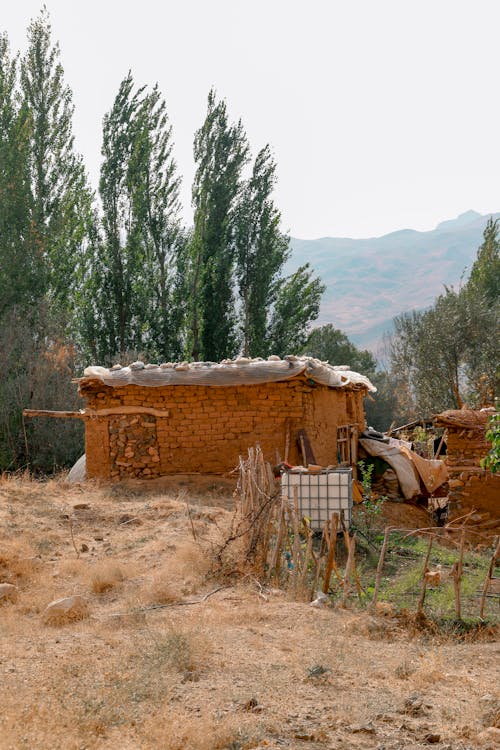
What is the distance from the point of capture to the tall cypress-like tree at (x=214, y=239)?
2345cm

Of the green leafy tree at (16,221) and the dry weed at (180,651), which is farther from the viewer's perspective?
the green leafy tree at (16,221)

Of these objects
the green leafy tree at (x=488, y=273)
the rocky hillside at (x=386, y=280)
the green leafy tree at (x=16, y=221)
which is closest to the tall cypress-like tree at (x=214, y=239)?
the green leafy tree at (x=16, y=221)

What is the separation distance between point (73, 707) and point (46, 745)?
0.42m

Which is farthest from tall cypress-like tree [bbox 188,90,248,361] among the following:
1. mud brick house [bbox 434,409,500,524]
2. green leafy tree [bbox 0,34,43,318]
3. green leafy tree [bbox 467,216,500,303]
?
mud brick house [bbox 434,409,500,524]

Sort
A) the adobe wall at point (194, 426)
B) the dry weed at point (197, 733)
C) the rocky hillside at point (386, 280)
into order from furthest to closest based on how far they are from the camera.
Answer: the rocky hillside at point (386, 280) < the adobe wall at point (194, 426) < the dry weed at point (197, 733)

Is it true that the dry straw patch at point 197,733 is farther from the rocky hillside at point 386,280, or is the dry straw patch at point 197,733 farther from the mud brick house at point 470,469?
the rocky hillside at point 386,280

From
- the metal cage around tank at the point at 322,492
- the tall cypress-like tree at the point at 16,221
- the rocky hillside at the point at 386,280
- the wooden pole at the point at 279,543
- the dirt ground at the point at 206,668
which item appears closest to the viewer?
the dirt ground at the point at 206,668

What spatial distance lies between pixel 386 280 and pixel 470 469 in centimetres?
16666

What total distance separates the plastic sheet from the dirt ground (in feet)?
13.6

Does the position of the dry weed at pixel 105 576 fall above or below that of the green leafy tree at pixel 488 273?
below

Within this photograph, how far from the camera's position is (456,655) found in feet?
17.5

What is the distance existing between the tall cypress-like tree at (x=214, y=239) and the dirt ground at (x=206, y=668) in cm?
1562

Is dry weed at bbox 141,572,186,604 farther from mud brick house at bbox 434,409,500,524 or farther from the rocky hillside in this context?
the rocky hillside

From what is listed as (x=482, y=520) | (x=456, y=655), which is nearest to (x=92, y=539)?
(x=456, y=655)
